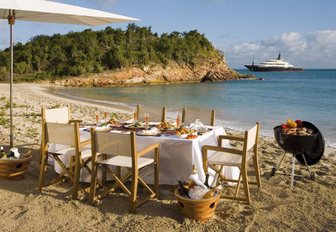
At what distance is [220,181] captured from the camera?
16.9ft

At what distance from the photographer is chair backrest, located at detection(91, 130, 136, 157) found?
3.99 metres

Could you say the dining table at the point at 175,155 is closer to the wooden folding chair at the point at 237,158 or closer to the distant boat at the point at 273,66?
the wooden folding chair at the point at 237,158

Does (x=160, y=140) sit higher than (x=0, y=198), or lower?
higher

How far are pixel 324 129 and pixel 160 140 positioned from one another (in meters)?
10.2

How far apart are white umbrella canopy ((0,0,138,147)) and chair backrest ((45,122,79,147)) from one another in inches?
46.7

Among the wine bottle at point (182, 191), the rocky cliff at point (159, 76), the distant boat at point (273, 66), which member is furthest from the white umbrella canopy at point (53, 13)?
the distant boat at point (273, 66)

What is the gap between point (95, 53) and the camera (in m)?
56.6

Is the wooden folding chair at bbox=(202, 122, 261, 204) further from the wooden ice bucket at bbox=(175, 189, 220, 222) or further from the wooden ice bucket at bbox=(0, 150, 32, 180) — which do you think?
the wooden ice bucket at bbox=(0, 150, 32, 180)

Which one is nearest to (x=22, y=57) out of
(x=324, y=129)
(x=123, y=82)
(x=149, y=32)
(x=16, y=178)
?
(x=123, y=82)

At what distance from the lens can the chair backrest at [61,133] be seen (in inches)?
177

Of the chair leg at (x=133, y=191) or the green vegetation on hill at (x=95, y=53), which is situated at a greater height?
the green vegetation on hill at (x=95, y=53)

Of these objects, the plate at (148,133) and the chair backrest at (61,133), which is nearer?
the chair backrest at (61,133)

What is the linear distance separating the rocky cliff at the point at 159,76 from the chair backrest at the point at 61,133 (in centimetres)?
4417

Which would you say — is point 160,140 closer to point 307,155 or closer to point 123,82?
point 307,155
